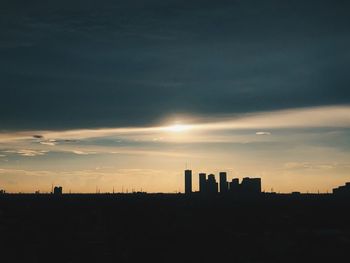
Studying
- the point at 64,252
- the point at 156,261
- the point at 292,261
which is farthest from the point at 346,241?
the point at 64,252

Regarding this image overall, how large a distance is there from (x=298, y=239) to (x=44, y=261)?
55.6 metres

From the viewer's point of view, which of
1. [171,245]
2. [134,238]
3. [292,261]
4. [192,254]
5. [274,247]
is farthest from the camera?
[134,238]

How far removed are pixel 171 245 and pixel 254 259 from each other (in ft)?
90.0

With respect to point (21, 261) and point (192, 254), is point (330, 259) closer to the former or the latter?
point (192, 254)

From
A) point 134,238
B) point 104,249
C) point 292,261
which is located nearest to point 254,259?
point 292,261

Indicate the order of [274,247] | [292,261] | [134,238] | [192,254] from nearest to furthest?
[292,261]
[192,254]
[274,247]
[134,238]

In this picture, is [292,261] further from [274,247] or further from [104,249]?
[104,249]

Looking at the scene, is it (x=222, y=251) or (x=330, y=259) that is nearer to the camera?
(x=330, y=259)

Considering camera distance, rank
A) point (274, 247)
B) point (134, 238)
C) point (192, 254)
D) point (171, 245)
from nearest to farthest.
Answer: point (192, 254)
point (274, 247)
point (171, 245)
point (134, 238)

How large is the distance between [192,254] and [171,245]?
15956 mm

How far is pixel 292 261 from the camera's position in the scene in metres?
77.5

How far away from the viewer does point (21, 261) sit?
3113 inches

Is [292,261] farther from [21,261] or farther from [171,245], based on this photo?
[21,261]

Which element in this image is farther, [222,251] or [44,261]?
[222,251]
